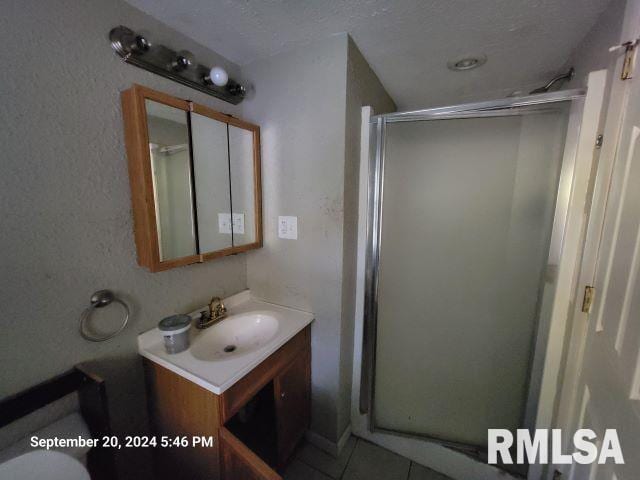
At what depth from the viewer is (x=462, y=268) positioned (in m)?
1.25

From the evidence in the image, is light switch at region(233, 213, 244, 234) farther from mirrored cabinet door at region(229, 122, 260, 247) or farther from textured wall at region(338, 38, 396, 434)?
textured wall at region(338, 38, 396, 434)

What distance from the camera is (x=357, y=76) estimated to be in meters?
1.23

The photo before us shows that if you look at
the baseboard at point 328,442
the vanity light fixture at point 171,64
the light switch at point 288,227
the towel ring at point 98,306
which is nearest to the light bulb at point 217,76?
the vanity light fixture at point 171,64

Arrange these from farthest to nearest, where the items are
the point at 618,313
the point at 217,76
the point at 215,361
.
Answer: the point at 217,76
the point at 215,361
the point at 618,313

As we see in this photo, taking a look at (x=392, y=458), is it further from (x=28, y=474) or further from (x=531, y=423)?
(x=28, y=474)

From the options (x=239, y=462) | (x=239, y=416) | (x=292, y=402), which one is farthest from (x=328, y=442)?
(x=239, y=462)

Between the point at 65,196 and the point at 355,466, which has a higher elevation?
the point at 65,196

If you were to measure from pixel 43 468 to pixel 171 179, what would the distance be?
1018mm

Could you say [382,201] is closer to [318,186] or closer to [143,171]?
[318,186]

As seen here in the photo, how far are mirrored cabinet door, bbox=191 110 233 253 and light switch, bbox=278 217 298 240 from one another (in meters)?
0.28

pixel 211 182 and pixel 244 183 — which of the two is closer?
pixel 211 182

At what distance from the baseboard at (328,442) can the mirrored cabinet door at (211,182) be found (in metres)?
1.26

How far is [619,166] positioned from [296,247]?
1301mm

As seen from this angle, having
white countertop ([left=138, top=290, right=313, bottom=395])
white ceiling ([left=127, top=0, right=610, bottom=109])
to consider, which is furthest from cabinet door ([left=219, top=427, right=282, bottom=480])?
white ceiling ([left=127, top=0, right=610, bottom=109])
